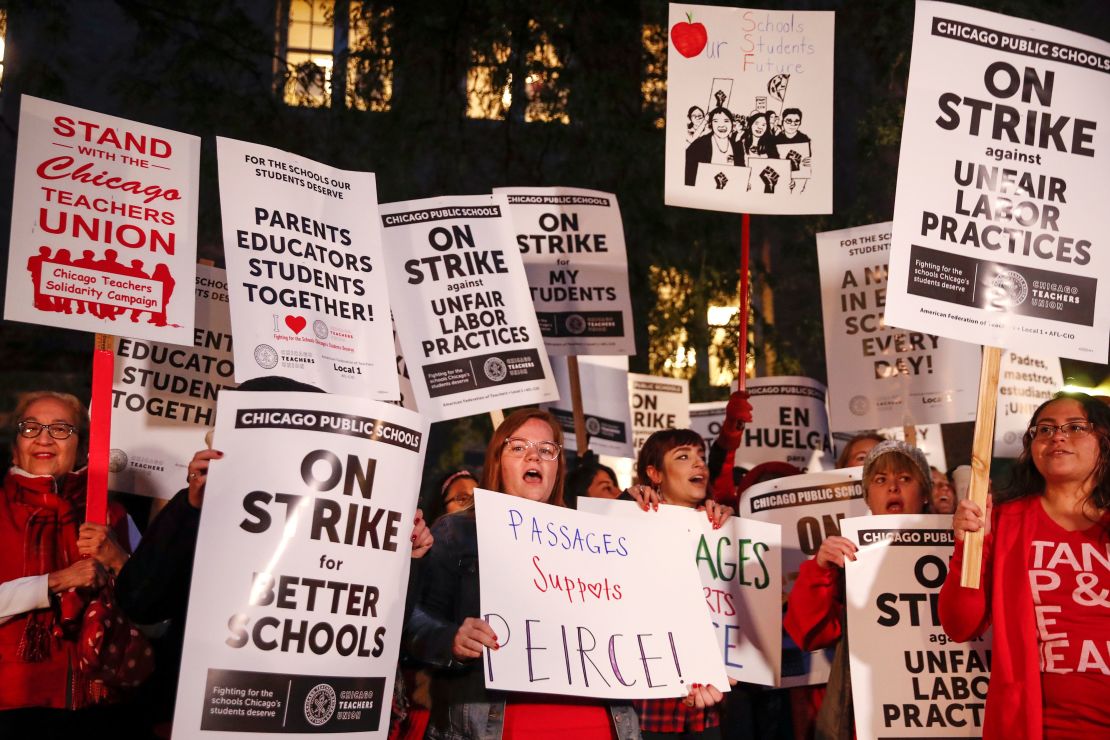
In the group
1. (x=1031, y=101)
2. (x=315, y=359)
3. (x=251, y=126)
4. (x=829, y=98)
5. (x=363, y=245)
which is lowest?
(x=315, y=359)

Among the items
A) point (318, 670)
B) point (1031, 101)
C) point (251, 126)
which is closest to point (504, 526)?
point (318, 670)

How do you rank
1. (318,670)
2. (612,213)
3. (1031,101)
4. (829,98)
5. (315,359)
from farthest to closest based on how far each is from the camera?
(612,213) → (829,98) → (315,359) → (1031,101) → (318,670)

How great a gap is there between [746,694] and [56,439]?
117 inches

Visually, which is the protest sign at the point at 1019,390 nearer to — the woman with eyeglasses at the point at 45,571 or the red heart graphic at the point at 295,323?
the red heart graphic at the point at 295,323

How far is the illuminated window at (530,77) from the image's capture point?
12.9 m

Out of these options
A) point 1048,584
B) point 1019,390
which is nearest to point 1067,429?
point 1048,584

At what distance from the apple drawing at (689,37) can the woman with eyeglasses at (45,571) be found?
3741mm

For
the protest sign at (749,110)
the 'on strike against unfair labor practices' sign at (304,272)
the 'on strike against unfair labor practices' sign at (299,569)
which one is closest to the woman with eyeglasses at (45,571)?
the 'on strike against unfair labor practices' sign at (299,569)

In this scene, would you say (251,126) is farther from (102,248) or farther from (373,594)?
(373,594)

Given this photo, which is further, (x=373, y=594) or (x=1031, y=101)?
(x=1031, y=101)

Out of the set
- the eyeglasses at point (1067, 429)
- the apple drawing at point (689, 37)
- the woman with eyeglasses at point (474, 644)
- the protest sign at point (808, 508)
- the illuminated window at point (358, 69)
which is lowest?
the woman with eyeglasses at point (474, 644)

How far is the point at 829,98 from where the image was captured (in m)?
7.01

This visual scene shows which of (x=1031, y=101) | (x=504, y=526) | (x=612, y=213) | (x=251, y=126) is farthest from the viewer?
(x=251, y=126)

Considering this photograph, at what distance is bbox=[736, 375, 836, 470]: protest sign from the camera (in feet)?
30.3
